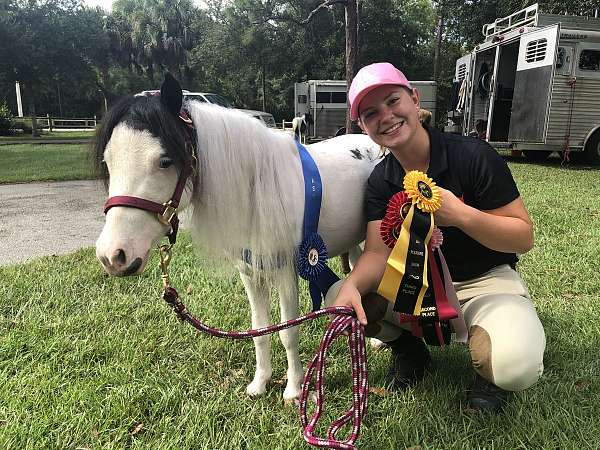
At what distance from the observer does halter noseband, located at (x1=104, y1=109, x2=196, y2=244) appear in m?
1.49

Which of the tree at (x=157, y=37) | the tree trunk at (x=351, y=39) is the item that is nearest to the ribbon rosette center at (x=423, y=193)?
the tree trunk at (x=351, y=39)

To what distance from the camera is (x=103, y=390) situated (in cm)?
228

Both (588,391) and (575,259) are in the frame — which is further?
(575,259)

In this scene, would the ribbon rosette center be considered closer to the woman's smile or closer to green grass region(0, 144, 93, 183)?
the woman's smile

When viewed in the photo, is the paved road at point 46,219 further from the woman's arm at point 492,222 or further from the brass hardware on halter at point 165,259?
the woman's arm at point 492,222

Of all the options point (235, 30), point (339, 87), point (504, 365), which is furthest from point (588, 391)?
point (235, 30)

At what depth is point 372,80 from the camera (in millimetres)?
1875

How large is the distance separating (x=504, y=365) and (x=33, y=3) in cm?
2708

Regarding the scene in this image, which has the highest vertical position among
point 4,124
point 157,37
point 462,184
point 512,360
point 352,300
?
point 157,37

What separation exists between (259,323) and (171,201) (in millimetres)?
988

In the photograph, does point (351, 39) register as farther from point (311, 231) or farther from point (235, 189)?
point (235, 189)

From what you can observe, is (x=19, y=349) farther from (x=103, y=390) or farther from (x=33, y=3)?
(x=33, y=3)

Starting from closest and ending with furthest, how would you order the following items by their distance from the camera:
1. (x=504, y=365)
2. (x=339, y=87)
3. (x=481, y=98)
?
(x=504, y=365), (x=481, y=98), (x=339, y=87)

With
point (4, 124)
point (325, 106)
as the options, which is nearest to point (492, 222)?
point (325, 106)
